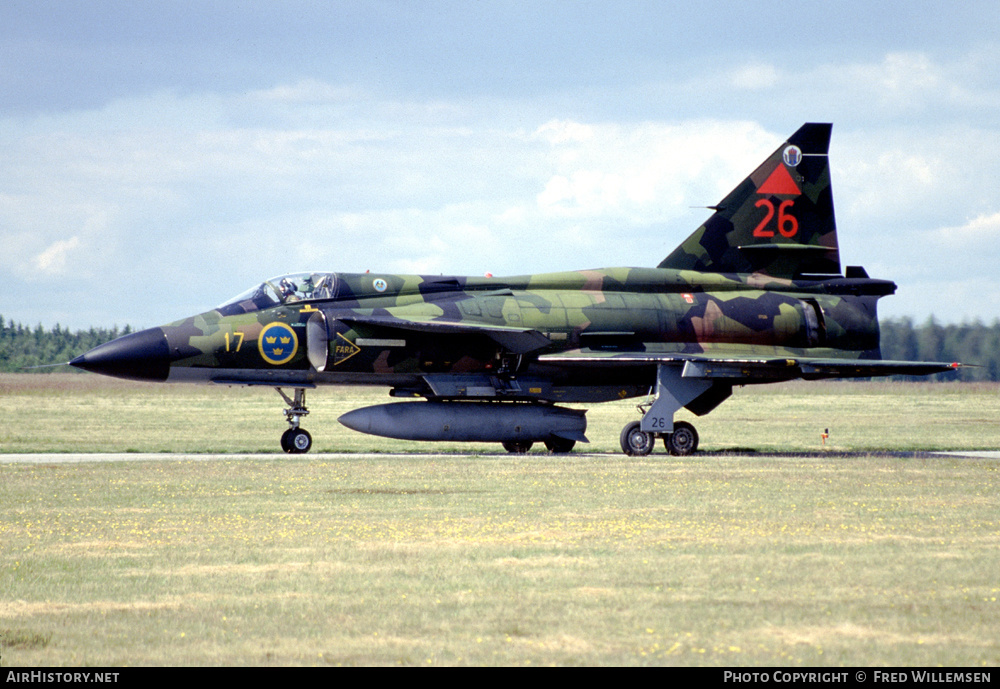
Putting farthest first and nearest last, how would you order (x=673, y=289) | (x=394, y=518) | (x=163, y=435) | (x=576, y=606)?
(x=163, y=435), (x=673, y=289), (x=394, y=518), (x=576, y=606)

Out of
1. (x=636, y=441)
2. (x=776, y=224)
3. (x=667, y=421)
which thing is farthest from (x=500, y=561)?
(x=776, y=224)

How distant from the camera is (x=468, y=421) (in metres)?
22.9

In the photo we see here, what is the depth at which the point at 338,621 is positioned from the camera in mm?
7996

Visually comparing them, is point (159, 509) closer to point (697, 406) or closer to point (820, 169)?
point (697, 406)

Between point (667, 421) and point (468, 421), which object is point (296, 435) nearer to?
point (468, 421)

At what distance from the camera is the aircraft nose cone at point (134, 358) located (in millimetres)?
21672

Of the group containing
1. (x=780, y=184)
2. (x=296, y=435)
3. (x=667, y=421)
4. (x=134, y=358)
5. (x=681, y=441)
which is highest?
(x=780, y=184)

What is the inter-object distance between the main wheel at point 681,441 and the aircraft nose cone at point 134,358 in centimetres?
1043

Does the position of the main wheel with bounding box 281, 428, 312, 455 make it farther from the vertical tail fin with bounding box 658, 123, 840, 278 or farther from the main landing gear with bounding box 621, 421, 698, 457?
the vertical tail fin with bounding box 658, 123, 840, 278

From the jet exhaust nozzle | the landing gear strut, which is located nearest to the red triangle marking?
the jet exhaust nozzle

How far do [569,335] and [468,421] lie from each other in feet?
10.0
